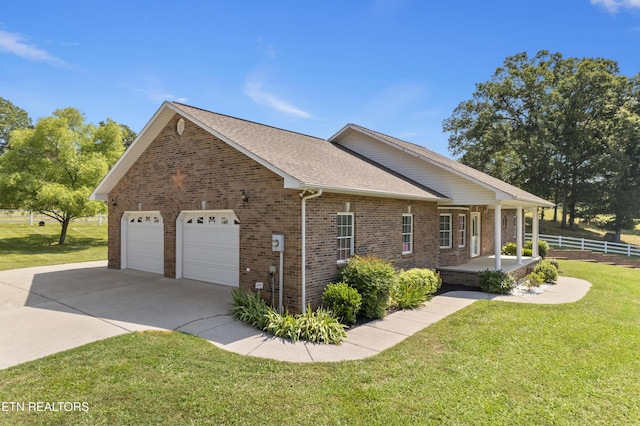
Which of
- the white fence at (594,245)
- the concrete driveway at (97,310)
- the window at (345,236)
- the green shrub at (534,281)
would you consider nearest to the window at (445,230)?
the green shrub at (534,281)

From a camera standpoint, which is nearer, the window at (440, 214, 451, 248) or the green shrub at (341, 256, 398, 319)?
the green shrub at (341, 256, 398, 319)

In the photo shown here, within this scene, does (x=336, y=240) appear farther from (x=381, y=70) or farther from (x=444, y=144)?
(x=444, y=144)

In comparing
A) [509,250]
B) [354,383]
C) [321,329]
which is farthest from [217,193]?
[509,250]

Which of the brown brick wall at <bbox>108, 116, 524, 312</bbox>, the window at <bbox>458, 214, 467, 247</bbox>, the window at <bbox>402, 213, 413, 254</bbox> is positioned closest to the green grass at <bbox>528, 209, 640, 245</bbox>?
the window at <bbox>458, 214, 467, 247</bbox>

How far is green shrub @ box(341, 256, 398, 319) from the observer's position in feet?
28.6

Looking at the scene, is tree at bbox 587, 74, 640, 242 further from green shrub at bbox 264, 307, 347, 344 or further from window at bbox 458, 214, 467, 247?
green shrub at bbox 264, 307, 347, 344

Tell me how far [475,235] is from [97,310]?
16.2 metres

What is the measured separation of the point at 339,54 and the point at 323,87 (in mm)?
2175

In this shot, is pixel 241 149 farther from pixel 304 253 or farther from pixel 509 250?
pixel 509 250

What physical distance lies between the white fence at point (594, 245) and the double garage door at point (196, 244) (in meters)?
25.5

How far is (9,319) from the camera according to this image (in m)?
7.93

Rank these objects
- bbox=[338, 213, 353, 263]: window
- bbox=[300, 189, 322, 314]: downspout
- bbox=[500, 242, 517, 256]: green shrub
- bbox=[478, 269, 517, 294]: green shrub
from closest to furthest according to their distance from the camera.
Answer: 1. bbox=[300, 189, 322, 314]: downspout
2. bbox=[338, 213, 353, 263]: window
3. bbox=[478, 269, 517, 294]: green shrub
4. bbox=[500, 242, 517, 256]: green shrub

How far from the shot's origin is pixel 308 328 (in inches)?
288

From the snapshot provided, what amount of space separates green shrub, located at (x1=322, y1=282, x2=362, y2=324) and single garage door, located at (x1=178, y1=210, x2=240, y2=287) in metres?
3.36
